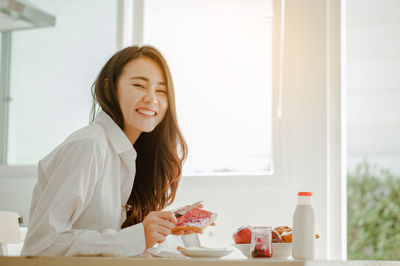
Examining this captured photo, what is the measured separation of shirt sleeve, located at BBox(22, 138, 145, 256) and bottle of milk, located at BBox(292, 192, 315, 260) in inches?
14.4

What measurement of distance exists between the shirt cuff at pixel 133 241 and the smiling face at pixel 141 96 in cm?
45

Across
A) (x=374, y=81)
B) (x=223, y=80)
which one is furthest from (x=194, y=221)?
(x=374, y=81)

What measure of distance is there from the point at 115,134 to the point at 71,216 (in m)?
0.31

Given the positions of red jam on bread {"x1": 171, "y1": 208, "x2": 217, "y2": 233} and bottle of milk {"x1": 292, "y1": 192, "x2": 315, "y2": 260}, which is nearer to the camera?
bottle of milk {"x1": 292, "y1": 192, "x2": 315, "y2": 260}

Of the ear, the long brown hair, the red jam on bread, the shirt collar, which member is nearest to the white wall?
the long brown hair

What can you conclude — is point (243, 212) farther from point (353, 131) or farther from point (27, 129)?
point (353, 131)

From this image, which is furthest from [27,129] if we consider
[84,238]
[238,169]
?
[84,238]

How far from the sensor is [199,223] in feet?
4.32

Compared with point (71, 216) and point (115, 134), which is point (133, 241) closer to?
point (71, 216)

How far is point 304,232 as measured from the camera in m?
1.19

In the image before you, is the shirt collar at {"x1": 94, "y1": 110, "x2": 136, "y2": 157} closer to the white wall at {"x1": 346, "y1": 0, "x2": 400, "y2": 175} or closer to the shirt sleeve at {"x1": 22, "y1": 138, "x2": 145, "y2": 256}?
the shirt sleeve at {"x1": 22, "y1": 138, "x2": 145, "y2": 256}

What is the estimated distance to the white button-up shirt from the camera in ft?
4.18

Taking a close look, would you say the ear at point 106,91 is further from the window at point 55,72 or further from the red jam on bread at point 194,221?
the window at point 55,72

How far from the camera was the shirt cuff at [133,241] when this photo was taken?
4.24 ft
